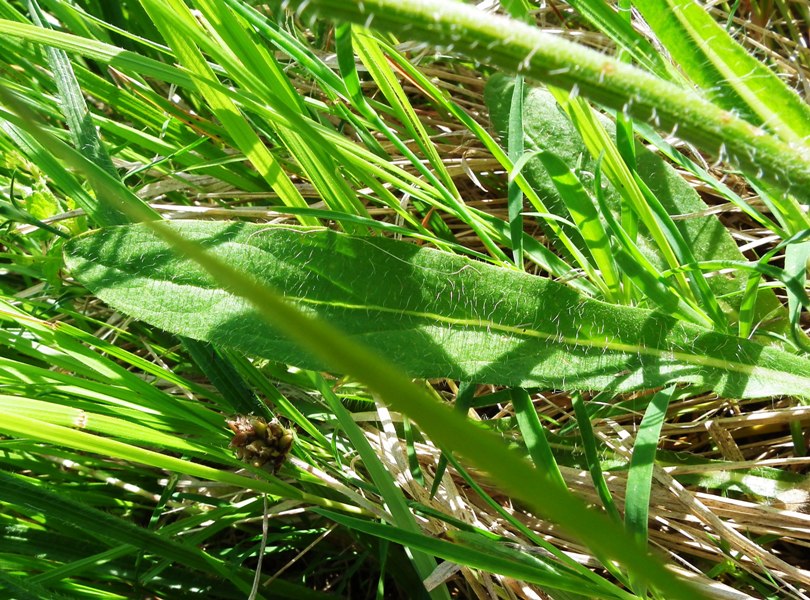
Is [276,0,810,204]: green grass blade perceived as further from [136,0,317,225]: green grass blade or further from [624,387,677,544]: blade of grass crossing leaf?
[136,0,317,225]: green grass blade

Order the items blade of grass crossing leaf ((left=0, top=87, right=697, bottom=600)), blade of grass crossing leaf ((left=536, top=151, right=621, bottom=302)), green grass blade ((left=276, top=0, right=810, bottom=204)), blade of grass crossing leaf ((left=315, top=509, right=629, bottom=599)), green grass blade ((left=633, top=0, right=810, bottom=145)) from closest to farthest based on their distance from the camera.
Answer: blade of grass crossing leaf ((left=0, top=87, right=697, bottom=600)) → green grass blade ((left=276, top=0, right=810, bottom=204)) → green grass blade ((left=633, top=0, right=810, bottom=145)) → blade of grass crossing leaf ((left=315, top=509, right=629, bottom=599)) → blade of grass crossing leaf ((left=536, top=151, right=621, bottom=302))

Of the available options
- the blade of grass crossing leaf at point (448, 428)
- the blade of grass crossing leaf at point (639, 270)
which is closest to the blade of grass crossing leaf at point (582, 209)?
the blade of grass crossing leaf at point (639, 270)

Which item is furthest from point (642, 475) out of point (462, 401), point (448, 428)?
point (448, 428)

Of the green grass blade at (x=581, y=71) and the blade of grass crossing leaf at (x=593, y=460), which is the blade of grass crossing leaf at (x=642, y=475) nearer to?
the blade of grass crossing leaf at (x=593, y=460)

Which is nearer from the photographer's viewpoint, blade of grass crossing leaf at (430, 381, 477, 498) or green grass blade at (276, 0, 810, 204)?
green grass blade at (276, 0, 810, 204)

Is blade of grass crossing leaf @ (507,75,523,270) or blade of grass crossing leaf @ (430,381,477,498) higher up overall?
blade of grass crossing leaf @ (507,75,523,270)

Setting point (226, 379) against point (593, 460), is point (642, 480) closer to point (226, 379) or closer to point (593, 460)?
point (593, 460)

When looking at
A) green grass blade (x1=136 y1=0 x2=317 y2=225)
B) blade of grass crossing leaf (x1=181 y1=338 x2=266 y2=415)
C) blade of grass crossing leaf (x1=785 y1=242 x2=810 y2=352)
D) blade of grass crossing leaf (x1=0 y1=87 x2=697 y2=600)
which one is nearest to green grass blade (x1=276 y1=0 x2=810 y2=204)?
blade of grass crossing leaf (x1=0 y1=87 x2=697 y2=600)
